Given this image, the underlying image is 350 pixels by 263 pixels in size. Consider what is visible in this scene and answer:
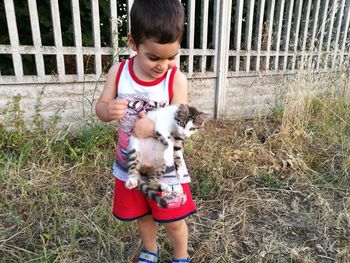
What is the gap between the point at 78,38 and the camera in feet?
9.50

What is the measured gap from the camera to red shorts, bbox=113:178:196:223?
1.48 metres

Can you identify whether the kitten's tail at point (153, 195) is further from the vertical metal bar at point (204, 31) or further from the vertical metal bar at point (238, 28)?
the vertical metal bar at point (238, 28)

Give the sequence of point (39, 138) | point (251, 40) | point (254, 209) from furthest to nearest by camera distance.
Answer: point (251, 40) < point (39, 138) < point (254, 209)

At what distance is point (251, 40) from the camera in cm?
397

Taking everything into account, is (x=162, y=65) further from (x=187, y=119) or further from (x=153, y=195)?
(x=153, y=195)

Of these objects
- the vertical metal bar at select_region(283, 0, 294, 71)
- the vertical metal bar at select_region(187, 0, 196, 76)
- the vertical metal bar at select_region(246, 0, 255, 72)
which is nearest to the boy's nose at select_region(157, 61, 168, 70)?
the vertical metal bar at select_region(187, 0, 196, 76)

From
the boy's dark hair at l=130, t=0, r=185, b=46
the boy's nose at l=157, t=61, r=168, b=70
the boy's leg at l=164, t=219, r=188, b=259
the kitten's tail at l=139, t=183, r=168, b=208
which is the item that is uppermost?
the boy's dark hair at l=130, t=0, r=185, b=46

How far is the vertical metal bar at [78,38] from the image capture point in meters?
2.84

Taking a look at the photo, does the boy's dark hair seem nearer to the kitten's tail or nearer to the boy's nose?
the boy's nose

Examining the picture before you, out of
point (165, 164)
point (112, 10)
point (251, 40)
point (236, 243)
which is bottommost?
point (236, 243)

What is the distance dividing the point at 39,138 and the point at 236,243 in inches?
73.1

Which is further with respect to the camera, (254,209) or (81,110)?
Answer: (81,110)

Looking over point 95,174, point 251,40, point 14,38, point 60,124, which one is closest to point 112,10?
point 14,38

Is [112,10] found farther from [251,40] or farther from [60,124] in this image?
[251,40]
